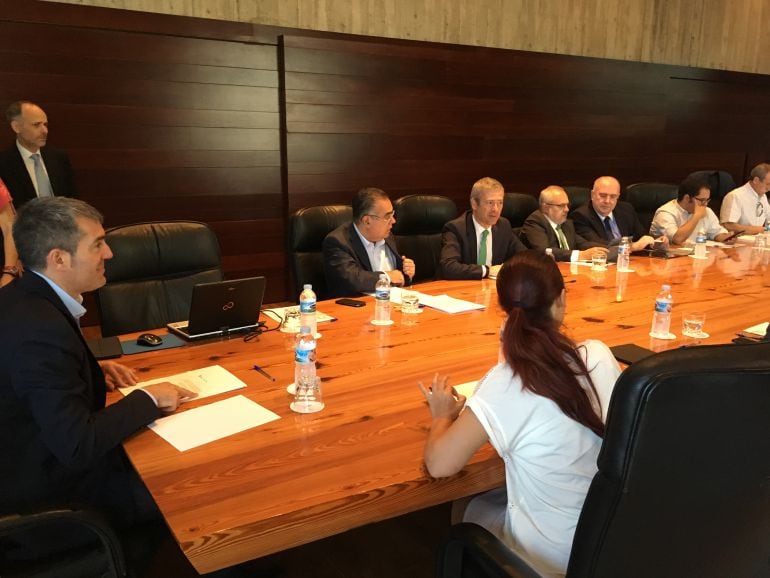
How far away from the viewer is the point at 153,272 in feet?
8.64

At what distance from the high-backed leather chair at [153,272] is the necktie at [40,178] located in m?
1.77

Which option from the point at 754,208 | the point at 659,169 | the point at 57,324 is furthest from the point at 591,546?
the point at 659,169

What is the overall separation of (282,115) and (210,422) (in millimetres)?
3758

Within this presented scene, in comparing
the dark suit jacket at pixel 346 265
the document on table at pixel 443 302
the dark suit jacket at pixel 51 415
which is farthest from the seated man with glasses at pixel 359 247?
the dark suit jacket at pixel 51 415

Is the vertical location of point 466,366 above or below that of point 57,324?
below

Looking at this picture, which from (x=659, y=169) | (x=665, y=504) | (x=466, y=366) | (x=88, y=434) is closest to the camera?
(x=665, y=504)

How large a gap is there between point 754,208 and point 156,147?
15.6 feet

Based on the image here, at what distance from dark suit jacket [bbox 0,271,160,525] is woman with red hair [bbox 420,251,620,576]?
0.72 meters

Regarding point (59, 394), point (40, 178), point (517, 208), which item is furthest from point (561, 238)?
point (59, 394)

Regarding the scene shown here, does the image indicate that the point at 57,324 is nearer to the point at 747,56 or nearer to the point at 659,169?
the point at 659,169

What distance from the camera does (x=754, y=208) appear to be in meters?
5.45

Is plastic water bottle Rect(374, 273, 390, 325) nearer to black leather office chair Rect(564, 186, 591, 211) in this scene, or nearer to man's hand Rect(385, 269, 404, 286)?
man's hand Rect(385, 269, 404, 286)

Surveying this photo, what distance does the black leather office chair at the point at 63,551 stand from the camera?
131cm

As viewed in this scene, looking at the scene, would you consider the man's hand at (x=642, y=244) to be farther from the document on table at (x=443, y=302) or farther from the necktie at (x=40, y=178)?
the necktie at (x=40, y=178)
